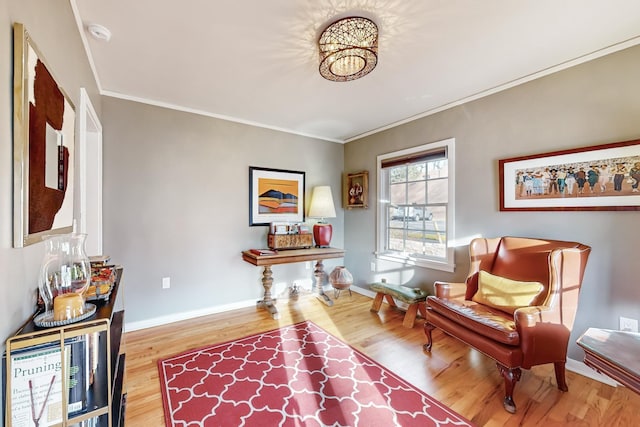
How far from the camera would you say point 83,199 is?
179 cm

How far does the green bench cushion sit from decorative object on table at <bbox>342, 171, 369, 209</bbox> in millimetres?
1245

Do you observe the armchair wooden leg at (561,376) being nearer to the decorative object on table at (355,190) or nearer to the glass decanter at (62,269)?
the decorative object on table at (355,190)

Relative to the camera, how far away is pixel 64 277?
100cm

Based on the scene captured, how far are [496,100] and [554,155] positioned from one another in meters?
0.74

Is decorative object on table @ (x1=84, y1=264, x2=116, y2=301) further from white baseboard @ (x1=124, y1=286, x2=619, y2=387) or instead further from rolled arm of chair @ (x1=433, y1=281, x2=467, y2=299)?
rolled arm of chair @ (x1=433, y1=281, x2=467, y2=299)

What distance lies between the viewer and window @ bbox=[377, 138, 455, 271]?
2.99m

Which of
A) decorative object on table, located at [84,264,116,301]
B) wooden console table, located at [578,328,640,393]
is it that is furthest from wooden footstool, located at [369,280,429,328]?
decorative object on table, located at [84,264,116,301]

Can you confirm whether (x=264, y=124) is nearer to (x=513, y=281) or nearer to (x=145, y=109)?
(x=145, y=109)

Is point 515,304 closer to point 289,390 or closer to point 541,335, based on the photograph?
point 541,335

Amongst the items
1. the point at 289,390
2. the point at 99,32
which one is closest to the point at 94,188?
the point at 99,32

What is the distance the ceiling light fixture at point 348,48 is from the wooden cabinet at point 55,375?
1901mm

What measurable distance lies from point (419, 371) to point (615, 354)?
1.29 m

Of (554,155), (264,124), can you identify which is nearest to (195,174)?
(264,124)

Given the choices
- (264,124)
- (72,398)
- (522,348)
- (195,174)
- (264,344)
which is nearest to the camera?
(72,398)
